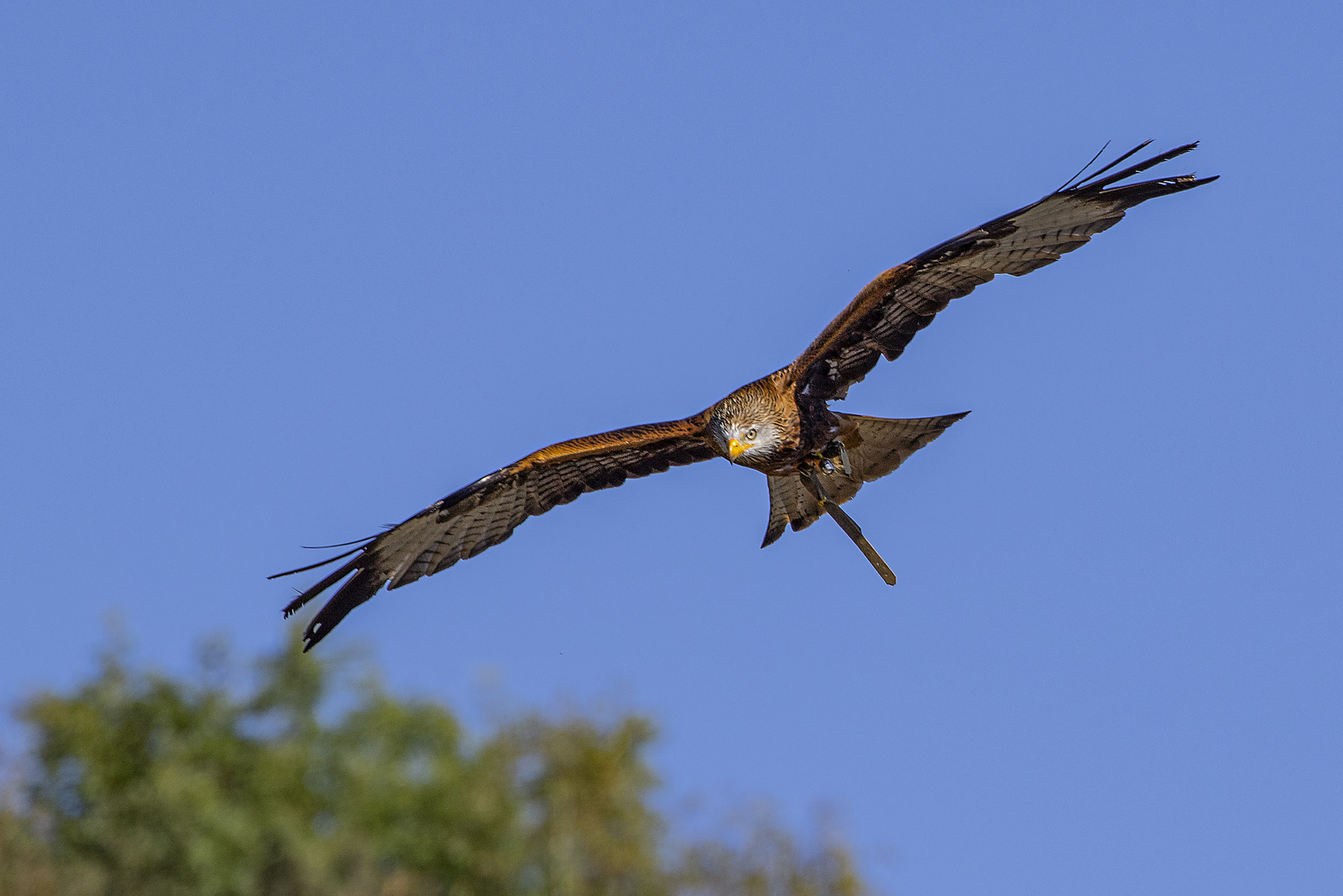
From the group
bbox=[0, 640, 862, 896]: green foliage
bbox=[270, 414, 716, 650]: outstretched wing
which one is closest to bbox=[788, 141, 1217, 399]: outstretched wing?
bbox=[270, 414, 716, 650]: outstretched wing

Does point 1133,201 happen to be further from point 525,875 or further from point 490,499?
point 525,875

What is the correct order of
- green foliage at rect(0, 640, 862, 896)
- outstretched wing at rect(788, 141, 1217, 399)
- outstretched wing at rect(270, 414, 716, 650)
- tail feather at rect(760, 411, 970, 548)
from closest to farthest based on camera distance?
outstretched wing at rect(788, 141, 1217, 399)
tail feather at rect(760, 411, 970, 548)
outstretched wing at rect(270, 414, 716, 650)
green foliage at rect(0, 640, 862, 896)

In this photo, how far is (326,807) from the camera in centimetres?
2527

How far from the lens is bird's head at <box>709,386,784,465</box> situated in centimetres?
1085

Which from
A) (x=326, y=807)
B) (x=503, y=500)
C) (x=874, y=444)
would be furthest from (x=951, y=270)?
(x=326, y=807)

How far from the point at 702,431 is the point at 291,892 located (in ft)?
43.5

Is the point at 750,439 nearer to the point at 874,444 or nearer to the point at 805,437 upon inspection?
the point at 805,437

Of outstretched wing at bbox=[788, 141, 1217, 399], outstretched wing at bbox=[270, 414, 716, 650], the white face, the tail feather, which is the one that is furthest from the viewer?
outstretched wing at bbox=[270, 414, 716, 650]

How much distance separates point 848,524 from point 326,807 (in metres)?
16.1

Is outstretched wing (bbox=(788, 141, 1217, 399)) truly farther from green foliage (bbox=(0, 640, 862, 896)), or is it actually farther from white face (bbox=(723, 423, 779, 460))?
green foliage (bbox=(0, 640, 862, 896))

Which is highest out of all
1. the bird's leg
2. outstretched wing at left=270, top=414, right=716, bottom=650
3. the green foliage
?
the green foliage

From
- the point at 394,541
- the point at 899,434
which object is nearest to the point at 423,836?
the point at 394,541

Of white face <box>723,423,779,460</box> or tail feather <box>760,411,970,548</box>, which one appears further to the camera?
tail feather <box>760,411,970,548</box>

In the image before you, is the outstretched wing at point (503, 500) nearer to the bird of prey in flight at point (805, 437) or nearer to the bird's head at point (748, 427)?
the bird of prey in flight at point (805, 437)
